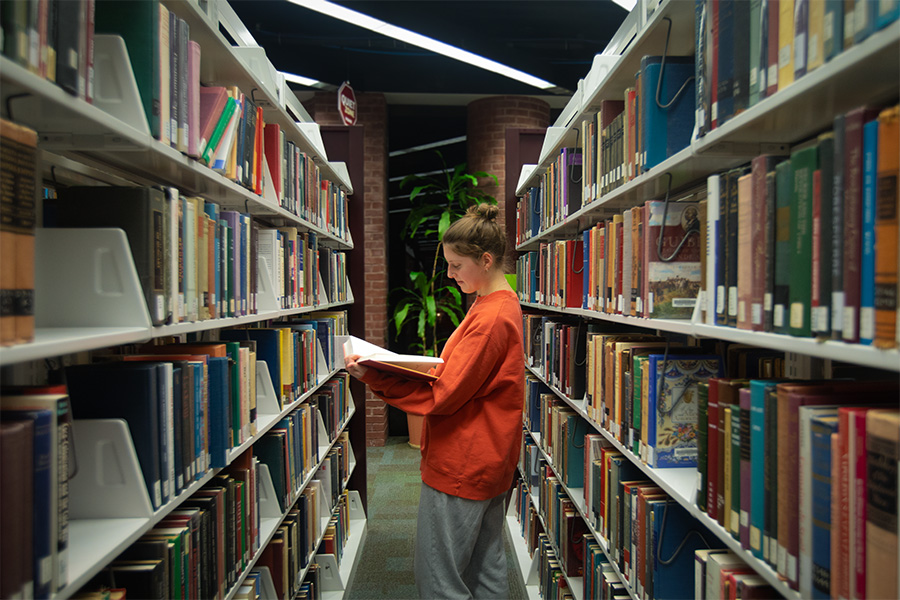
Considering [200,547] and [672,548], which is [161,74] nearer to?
[200,547]

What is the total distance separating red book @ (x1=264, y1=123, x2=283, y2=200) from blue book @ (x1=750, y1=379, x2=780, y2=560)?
5.49 ft

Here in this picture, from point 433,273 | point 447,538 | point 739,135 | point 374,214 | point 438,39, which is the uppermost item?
point 438,39

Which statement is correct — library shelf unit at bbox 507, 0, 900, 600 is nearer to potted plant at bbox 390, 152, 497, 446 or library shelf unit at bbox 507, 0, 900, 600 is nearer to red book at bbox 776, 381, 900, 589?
red book at bbox 776, 381, 900, 589

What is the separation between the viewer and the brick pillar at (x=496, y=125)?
5.93m

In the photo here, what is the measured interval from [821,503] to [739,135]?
2.12 feet

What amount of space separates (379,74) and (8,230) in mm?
5318

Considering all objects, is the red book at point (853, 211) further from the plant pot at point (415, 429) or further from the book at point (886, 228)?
the plant pot at point (415, 429)

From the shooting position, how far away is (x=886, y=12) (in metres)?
0.66

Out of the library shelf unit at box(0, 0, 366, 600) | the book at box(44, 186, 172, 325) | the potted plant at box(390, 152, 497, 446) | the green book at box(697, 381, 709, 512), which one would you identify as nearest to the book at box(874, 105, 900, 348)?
the green book at box(697, 381, 709, 512)

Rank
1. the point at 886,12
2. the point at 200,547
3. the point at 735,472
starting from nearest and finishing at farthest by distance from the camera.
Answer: the point at 886,12
the point at 735,472
the point at 200,547

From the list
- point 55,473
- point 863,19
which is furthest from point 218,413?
point 863,19

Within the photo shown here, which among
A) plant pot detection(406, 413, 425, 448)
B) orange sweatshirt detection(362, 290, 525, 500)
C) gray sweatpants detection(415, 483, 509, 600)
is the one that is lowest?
plant pot detection(406, 413, 425, 448)

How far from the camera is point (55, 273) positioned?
1.04 m

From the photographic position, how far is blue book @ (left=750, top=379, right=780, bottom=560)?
36.8 inches
